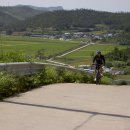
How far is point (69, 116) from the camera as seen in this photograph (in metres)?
7.90

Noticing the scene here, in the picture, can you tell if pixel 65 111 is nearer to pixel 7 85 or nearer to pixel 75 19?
pixel 7 85

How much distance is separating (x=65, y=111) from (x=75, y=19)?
434 ft

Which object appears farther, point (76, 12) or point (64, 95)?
point (76, 12)

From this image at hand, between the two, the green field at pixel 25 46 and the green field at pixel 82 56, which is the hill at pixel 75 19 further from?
the green field at pixel 82 56

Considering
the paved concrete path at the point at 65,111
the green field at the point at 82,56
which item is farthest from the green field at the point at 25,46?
the paved concrete path at the point at 65,111

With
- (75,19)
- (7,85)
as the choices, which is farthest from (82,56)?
(75,19)

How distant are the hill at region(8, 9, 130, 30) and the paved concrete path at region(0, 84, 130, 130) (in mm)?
119508

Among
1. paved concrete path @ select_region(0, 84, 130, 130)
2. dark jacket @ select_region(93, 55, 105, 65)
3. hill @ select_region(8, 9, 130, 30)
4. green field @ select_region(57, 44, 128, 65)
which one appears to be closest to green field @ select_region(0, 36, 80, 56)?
green field @ select_region(57, 44, 128, 65)

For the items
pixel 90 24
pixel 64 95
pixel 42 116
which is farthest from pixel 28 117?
pixel 90 24

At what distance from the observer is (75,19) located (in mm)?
139750

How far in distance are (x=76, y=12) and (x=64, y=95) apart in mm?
136772

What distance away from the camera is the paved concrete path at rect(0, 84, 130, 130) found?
23.3ft

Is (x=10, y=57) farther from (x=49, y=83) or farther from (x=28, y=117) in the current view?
(x=28, y=117)

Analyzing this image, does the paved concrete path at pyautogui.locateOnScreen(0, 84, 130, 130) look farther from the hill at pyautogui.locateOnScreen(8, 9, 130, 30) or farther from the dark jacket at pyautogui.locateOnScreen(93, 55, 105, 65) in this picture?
the hill at pyautogui.locateOnScreen(8, 9, 130, 30)
